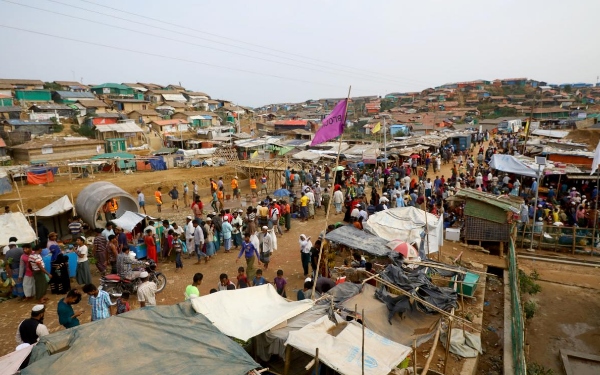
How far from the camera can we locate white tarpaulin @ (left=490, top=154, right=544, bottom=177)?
17.0 meters

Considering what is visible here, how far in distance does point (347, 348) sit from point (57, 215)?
44.4 feet

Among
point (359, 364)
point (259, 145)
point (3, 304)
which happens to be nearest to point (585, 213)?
point (359, 364)

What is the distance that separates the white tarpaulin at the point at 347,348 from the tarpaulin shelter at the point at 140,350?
1093mm

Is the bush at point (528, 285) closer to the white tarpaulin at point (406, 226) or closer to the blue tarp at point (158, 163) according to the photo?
the white tarpaulin at point (406, 226)

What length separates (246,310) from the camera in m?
5.94

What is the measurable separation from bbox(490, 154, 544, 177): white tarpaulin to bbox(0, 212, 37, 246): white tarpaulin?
64.5 feet

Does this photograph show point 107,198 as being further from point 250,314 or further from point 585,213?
point 585,213

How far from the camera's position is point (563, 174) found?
17938mm

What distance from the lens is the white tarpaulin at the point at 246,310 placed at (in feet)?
17.8

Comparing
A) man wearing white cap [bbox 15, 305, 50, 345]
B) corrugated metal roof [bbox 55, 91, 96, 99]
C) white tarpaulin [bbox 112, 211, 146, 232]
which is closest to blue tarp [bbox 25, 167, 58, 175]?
white tarpaulin [bbox 112, 211, 146, 232]

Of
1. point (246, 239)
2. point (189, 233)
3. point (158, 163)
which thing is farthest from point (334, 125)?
Result: point (158, 163)

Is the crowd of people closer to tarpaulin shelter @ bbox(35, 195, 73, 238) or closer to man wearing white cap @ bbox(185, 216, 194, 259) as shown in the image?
man wearing white cap @ bbox(185, 216, 194, 259)

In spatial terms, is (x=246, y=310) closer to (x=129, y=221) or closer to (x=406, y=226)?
(x=406, y=226)

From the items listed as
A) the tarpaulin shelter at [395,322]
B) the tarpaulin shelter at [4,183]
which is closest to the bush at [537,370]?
the tarpaulin shelter at [395,322]
